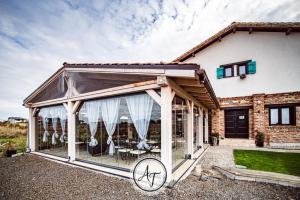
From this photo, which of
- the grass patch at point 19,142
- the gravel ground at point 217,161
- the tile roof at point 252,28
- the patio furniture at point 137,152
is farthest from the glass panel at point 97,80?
the tile roof at point 252,28

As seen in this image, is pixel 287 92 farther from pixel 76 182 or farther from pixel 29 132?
pixel 29 132

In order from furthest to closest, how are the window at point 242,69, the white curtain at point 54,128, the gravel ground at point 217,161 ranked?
1. the window at point 242,69
2. the white curtain at point 54,128
3. the gravel ground at point 217,161

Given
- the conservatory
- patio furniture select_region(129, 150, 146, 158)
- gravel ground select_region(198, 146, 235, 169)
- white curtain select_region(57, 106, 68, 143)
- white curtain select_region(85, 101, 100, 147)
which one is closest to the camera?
the conservatory

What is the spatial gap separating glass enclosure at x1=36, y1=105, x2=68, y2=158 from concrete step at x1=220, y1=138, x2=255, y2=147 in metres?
9.99

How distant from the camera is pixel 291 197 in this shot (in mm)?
3898

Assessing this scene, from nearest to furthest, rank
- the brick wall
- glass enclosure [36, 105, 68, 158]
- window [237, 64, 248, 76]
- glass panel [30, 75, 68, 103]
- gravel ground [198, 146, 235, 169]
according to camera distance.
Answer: gravel ground [198, 146, 235, 169], glass panel [30, 75, 68, 103], glass enclosure [36, 105, 68, 158], the brick wall, window [237, 64, 248, 76]

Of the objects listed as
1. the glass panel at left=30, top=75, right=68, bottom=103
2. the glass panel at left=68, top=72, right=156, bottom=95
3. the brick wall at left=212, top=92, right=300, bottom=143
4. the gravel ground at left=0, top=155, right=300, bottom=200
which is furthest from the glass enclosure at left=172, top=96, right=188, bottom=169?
the brick wall at left=212, top=92, right=300, bottom=143

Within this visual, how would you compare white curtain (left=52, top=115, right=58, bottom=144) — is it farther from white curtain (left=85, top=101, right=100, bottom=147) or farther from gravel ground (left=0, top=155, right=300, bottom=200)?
gravel ground (left=0, top=155, right=300, bottom=200)

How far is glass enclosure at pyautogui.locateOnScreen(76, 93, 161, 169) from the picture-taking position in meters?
5.35

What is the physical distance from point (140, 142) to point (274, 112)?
10.1 metres

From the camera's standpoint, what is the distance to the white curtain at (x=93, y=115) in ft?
21.9

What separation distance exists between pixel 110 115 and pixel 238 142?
957 centimetres

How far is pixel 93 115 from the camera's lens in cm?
680

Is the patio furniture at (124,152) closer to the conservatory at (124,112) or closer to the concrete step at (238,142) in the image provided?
the conservatory at (124,112)
